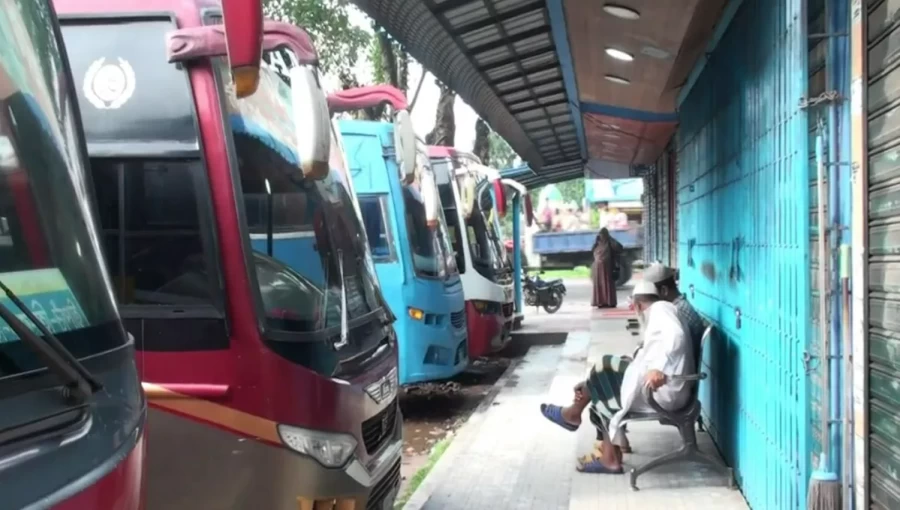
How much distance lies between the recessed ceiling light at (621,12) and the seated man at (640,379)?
190cm

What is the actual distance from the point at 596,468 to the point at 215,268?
3.46 m

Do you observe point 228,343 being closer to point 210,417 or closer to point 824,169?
point 210,417

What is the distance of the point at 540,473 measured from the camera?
654 centimetres

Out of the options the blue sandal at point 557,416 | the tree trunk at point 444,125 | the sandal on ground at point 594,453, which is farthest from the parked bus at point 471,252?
the tree trunk at point 444,125

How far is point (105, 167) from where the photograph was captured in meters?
3.76

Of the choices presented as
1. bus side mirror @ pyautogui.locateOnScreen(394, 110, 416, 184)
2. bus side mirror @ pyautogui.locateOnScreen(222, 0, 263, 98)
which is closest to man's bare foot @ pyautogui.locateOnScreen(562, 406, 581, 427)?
bus side mirror @ pyautogui.locateOnScreen(394, 110, 416, 184)

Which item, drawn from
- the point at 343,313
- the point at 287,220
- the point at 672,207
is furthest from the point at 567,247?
the point at 287,220

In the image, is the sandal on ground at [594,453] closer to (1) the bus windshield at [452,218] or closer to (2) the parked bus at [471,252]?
(2) the parked bus at [471,252]

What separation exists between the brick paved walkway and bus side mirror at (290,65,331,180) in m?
2.98

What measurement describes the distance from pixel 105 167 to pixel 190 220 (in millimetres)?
412

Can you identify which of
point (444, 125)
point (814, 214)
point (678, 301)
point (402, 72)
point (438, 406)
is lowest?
point (438, 406)

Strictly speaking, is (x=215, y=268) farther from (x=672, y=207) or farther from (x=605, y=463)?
(x=672, y=207)

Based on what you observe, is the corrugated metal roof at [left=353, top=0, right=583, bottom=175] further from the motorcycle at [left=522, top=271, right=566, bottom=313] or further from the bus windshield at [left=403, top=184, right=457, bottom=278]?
the motorcycle at [left=522, top=271, right=566, bottom=313]

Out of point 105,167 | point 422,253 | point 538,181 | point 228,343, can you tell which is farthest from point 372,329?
point 538,181
